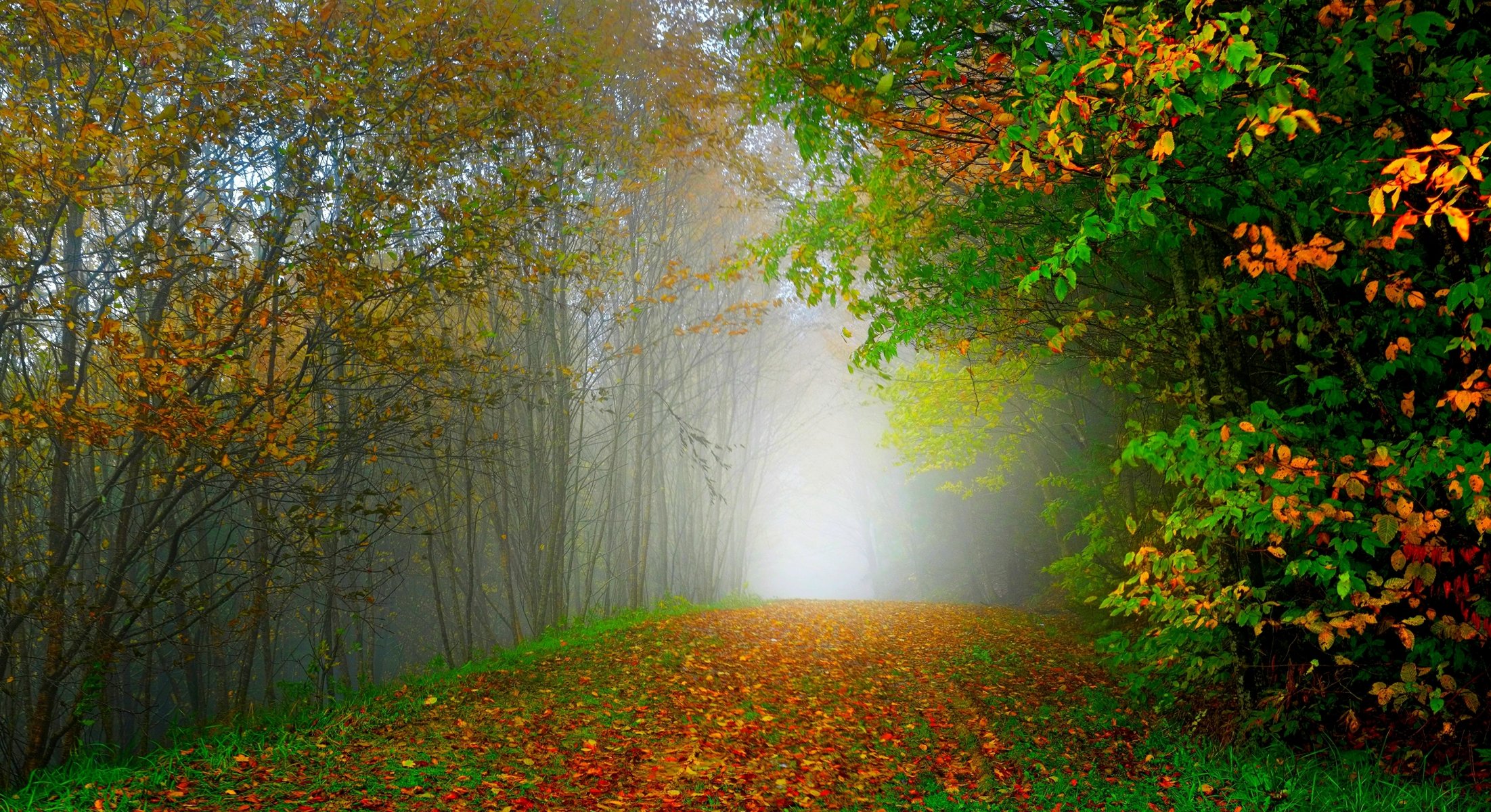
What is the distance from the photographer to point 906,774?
527cm

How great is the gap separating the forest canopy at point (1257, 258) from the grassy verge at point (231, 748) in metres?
4.60

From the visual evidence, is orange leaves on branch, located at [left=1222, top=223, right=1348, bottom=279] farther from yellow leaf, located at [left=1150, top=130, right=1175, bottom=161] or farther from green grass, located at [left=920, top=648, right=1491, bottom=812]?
green grass, located at [left=920, top=648, right=1491, bottom=812]

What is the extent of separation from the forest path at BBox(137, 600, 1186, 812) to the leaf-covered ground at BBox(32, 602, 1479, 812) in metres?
0.02

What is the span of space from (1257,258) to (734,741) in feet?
15.3

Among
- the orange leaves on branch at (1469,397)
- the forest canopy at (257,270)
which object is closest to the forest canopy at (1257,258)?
the orange leaves on branch at (1469,397)

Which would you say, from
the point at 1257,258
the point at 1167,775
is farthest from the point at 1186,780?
the point at 1257,258

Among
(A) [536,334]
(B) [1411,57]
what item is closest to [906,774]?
(B) [1411,57]

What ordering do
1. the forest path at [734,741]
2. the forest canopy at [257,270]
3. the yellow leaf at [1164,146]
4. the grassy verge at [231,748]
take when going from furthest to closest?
the forest canopy at [257,270] → the forest path at [734,741] → the grassy verge at [231,748] → the yellow leaf at [1164,146]

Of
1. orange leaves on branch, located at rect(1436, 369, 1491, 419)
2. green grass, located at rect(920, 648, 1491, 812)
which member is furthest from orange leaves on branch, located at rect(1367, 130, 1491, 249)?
green grass, located at rect(920, 648, 1491, 812)

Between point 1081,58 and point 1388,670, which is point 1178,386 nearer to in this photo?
point 1388,670

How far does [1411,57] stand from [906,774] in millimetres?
4883

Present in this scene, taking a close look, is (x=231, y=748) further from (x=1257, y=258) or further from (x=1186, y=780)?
(x=1257, y=258)

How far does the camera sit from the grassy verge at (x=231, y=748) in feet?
13.9

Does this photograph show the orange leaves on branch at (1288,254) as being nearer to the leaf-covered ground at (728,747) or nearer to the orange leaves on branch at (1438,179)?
the orange leaves on branch at (1438,179)
